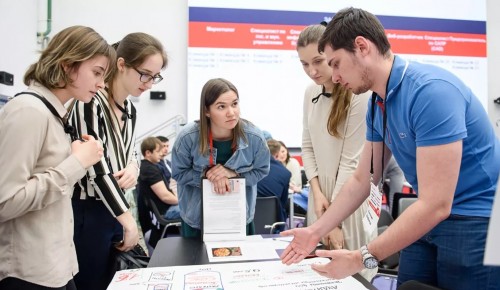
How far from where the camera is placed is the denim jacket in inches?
66.7

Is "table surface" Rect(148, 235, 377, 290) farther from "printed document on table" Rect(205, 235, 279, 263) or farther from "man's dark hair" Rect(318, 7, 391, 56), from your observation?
"man's dark hair" Rect(318, 7, 391, 56)

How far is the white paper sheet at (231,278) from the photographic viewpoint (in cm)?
108

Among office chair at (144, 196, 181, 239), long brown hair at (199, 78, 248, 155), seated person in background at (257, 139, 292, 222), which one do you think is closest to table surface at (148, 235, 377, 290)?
long brown hair at (199, 78, 248, 155)

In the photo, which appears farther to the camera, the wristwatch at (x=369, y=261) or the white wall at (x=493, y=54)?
the white wall at (x=493, y=54)

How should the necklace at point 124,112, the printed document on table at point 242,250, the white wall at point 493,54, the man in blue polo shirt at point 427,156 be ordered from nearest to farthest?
the man in blue polo shirt at point 427,156, the printed document on table at point 242,250, the necklace at point 124,112, the white wall at point 493,54

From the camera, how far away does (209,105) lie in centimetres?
177

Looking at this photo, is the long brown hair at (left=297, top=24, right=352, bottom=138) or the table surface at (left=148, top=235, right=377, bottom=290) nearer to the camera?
the table surface at (left=148, top=235, right=377, bottom=290)

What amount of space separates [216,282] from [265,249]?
1.19 ft

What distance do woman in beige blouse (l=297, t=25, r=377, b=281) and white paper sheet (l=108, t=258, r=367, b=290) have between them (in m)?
0.43

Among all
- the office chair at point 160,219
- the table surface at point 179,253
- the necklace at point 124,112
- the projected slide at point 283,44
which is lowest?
the office chair at point 160,219

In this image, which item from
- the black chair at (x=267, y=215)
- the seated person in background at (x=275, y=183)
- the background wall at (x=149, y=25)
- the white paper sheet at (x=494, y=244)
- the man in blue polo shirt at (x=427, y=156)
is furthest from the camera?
the background wall at (x=149, y=25)

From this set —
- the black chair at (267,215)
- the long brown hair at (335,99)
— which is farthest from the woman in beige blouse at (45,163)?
the black chair at (267,215)

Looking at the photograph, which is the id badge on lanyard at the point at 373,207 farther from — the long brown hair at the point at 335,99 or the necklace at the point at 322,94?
the necklace at the point at 322,94

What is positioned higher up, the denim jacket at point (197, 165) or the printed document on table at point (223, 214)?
the denim jacket at point (197, 165)
